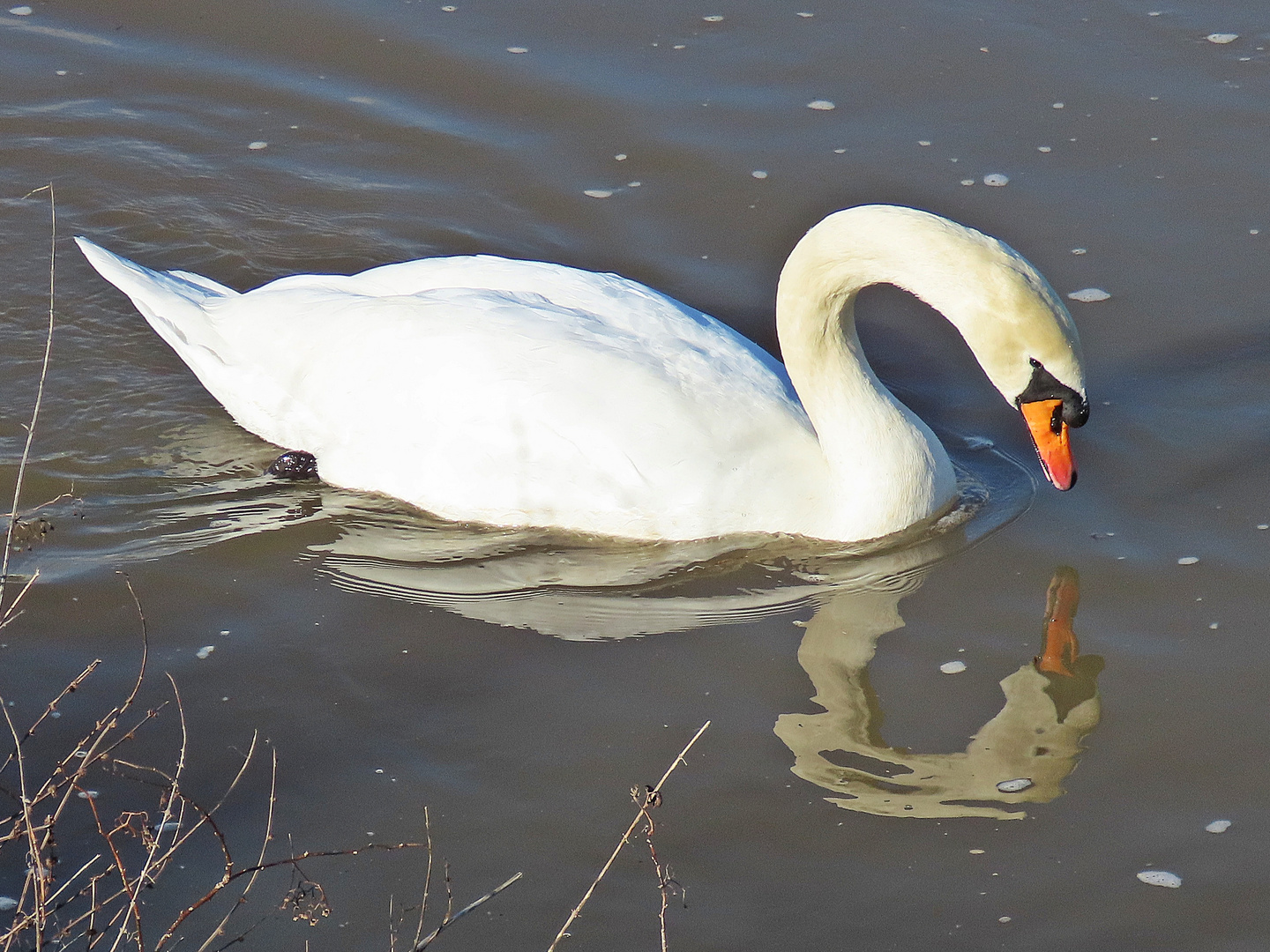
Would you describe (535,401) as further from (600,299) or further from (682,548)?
(682,548)

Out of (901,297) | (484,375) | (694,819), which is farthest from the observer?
(901,297)

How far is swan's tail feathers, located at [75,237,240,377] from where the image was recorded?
6.48 m

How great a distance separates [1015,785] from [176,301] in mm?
3995

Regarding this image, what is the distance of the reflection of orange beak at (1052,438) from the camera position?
17.2 ft

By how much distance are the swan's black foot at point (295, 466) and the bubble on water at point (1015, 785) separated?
302cm

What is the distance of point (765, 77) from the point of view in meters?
9.21

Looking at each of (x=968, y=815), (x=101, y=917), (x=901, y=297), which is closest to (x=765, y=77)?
(x=901, y=297)

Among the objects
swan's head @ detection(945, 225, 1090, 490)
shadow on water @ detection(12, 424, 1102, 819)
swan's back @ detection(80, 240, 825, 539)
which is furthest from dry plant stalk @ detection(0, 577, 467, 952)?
swan's head @ detection(945, 225, 1090, 490)

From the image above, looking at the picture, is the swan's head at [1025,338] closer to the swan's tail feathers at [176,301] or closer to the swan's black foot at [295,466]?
the swan's black foot at [295,466]

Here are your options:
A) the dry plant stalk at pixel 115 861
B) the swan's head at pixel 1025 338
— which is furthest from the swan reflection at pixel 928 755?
the dry plant stalk at pixel 115 861

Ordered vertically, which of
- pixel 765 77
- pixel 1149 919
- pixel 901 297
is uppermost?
pixel 765 77

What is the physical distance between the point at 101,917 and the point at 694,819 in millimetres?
1671

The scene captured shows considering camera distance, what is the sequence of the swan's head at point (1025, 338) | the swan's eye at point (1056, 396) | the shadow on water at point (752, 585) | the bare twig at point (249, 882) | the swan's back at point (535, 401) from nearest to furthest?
1. the bare twig at point (249, 882)
2. the shadow on water at point (752, 585)
3. the swan's head at point (1025, 338)
4. the swan's eye at point (1056, 396)
5. the swan's back at point (535, 401)

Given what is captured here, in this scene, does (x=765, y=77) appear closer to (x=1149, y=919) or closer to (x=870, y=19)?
(x=870, y=19)
